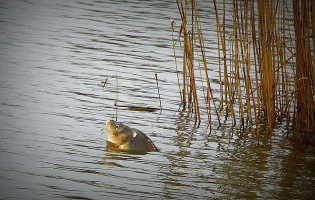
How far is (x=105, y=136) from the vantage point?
510 centimetres

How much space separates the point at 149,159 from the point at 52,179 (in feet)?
2.92

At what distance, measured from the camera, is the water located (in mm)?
4012

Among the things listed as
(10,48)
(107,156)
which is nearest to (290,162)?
(107,156)

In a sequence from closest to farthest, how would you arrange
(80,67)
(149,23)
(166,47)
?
(80,67) < (166,47) < (149,23)

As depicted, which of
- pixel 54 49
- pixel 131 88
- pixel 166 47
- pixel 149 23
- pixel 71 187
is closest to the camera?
pixel 71 187

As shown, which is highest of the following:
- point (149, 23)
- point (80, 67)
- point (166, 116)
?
point (149, 23)

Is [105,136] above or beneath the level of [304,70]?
beneath

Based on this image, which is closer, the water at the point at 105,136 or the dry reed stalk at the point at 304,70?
the water at the point at 105,136

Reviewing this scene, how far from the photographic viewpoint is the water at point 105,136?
158 inches

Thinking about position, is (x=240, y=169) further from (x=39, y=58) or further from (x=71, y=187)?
(x=39, y=58)

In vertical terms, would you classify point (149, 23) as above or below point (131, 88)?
above

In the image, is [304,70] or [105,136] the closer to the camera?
[304,70]

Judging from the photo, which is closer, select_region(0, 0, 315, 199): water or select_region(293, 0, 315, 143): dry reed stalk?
select_region(0, 0, 315, 199): water

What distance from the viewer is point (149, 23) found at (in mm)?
10430
